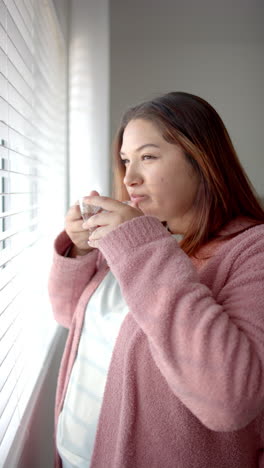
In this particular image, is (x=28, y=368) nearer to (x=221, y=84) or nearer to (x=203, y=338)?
(x=203, y=338)

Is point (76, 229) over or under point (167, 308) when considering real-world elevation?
over

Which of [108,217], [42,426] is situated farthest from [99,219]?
[42,426]

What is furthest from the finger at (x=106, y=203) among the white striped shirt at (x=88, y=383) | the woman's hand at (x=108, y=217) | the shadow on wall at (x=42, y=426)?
the shadow on wall at (x=42, y=426)

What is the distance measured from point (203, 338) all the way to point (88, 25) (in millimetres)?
1641

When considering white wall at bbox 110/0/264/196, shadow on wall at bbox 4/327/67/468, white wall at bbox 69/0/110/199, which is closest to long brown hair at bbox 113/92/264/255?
shadow on wall at bbox 4/327/67/468

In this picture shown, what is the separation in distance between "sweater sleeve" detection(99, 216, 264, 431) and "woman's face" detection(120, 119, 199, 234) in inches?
9.0

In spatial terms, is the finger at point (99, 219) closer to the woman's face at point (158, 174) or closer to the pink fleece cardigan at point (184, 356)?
the pink fleece cardigan at point (184, 356)

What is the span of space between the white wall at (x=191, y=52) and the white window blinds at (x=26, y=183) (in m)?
0.50

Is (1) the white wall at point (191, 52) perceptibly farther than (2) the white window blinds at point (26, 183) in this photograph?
Yes

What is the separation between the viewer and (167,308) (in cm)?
64

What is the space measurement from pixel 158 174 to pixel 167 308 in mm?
399

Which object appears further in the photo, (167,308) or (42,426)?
(42,426)

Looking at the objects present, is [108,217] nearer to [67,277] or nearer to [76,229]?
[76,229]

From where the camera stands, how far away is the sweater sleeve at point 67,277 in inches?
42.5
